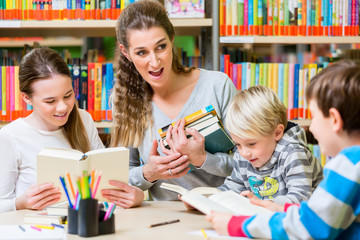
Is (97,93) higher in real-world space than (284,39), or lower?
lower

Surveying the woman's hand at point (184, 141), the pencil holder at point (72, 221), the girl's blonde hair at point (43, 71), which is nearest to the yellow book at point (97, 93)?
the girl's blonde hair at point (43, 71)

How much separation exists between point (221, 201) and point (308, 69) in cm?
138

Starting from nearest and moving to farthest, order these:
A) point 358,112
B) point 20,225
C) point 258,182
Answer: point 358,112
point 20,225
point 258,182

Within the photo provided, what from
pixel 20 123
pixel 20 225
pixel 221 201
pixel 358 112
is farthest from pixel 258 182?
pixel 20 123

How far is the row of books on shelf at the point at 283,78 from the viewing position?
2.47m

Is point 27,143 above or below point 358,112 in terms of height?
below

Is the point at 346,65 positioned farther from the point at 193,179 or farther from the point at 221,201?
the point at 193,179

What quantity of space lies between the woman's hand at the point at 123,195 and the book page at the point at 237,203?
28cm

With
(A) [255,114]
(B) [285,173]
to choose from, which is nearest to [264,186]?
(B) [285,173]

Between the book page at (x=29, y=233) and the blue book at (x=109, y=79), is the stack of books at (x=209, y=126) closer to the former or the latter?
the book page at (x=29, y=233)

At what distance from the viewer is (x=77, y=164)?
4.55 feet

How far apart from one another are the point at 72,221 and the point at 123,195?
11.7 inches

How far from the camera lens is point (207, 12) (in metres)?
2.48

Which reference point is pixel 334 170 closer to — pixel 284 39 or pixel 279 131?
pixel 279 131
